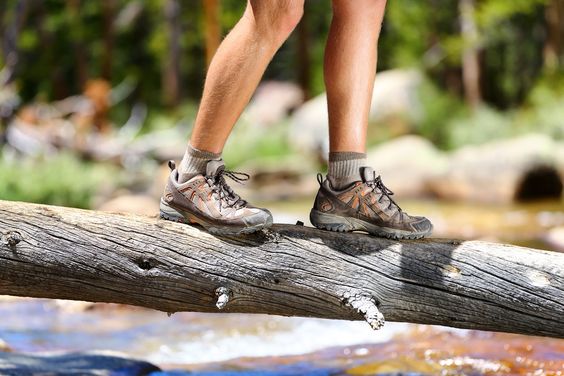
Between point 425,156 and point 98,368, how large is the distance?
1071cm

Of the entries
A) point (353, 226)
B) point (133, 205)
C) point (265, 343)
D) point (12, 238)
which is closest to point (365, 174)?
point (353, 226)

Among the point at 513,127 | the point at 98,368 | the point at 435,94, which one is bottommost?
the point at 98,368

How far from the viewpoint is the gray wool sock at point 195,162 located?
289 centimetres

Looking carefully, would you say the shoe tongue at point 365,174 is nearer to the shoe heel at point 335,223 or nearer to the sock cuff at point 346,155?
the sock cuff at point 346,155

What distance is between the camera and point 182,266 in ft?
9.39

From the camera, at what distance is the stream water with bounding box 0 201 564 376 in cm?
399

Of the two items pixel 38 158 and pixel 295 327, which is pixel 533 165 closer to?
pixel 38 158

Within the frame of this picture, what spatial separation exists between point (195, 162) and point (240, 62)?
0.38 meters

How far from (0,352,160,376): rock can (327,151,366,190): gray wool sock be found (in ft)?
4.55

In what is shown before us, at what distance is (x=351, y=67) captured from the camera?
9.60 ft

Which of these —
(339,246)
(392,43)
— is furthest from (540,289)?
(392,43)

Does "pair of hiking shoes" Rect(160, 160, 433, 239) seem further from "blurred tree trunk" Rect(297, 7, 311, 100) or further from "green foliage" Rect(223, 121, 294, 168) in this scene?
"blurred tree trunk" Rect(297, 7, 311, 100)

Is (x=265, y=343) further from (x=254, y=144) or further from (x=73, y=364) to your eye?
(x=254, y=144)

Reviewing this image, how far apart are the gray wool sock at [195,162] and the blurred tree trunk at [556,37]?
600 inches
